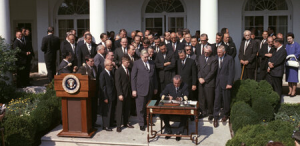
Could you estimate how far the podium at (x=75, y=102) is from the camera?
7828mm

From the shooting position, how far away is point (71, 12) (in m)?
16.3

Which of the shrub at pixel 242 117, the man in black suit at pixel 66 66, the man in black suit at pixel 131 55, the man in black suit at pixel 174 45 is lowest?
the shrub at pixel 242 117

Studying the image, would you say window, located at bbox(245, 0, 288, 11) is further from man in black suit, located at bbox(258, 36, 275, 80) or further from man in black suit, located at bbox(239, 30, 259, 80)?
man in black suit, located at bbox(239, 30, 259, 80)

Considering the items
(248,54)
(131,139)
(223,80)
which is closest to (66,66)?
(131,139)

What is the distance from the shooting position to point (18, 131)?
738 cm

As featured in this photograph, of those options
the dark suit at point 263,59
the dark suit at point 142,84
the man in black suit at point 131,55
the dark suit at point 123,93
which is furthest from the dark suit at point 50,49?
the dark suit at point 263,59

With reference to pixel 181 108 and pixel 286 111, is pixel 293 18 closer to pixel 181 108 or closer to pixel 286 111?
pixel 286 111

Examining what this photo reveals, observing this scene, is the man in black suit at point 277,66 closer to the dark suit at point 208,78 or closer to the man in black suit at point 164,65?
the dark suit at point 208,78

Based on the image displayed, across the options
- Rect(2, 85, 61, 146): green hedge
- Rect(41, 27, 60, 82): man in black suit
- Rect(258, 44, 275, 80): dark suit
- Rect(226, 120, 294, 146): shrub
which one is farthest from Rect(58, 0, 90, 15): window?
Rect(226, 120, 294, 146): shrub

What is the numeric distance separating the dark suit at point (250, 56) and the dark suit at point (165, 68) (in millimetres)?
A: 2792

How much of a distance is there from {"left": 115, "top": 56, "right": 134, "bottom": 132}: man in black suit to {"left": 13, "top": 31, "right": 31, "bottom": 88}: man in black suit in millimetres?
4654

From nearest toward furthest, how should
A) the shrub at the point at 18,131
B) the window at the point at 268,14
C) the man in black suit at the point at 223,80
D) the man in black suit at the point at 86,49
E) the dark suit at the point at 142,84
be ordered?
the shrub at the point at 18,131, the dark suit at the point at 142,84, the man in black suit at the point at 223,80, the man in black suit at the point at 86,49, the window at the point at 268,14

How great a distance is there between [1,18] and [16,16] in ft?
24.0

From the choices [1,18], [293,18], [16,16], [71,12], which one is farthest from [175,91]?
[16,16]
